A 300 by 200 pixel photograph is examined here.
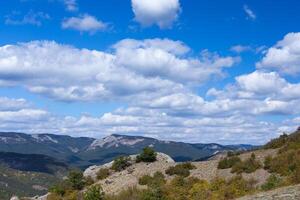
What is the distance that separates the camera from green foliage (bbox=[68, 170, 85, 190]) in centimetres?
5422

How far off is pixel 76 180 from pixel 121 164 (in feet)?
19.5

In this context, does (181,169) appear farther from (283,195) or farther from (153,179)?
(283,195)

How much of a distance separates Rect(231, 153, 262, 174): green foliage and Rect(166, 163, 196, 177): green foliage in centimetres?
511

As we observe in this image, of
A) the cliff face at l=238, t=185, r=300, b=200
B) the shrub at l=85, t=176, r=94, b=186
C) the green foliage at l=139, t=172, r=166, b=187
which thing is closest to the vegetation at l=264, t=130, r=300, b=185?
the cliff face at l=238, t=185, r=300, b=200

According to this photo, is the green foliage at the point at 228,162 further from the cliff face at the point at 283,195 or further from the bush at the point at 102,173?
the cliff face at the point at 283,195

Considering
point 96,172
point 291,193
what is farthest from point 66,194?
point 291,193

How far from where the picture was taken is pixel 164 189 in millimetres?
42188

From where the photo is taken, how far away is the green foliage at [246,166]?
46.8 metres

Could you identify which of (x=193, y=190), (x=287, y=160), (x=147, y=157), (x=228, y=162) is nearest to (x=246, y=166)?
(x=228, y=162)

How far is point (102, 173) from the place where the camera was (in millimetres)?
56750

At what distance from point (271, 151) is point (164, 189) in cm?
1608

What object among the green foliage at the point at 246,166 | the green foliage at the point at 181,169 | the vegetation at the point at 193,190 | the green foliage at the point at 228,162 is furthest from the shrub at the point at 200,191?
the green foliage at the point at 228,162

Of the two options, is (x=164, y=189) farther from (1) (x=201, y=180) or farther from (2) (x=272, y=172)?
(2) (x=272, y=172)

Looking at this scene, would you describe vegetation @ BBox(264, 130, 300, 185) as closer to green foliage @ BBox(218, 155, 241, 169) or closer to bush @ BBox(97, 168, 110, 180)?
green foliage @ BBox(218, 155, 241, 169)
